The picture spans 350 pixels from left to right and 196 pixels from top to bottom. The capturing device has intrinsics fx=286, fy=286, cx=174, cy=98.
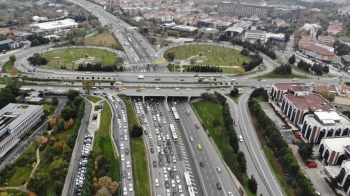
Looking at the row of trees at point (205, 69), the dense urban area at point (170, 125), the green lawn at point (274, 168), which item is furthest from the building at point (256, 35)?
the green lawn at point (274, 168)

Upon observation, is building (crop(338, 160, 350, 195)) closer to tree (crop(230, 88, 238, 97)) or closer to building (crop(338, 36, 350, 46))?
tree (crop(230, 88, 238, 97))

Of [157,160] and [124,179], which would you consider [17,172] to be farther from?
[157,160]

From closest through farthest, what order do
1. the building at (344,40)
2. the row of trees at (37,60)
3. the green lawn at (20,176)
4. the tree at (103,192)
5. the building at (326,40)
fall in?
the tree at (103,192) < the green lawn at (20,176) < the row of trees at (37,60) < the building at (344,40) < the building at (326,40)

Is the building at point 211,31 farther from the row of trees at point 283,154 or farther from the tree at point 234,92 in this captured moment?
the row of trees at point 283,154

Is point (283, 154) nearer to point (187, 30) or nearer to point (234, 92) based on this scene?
point (234, 92)

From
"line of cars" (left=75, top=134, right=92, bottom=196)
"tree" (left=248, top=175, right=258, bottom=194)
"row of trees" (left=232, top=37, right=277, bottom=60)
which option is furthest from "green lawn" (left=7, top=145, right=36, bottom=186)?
"row of trees" (left=232, top=37, right=277, bottom=60)

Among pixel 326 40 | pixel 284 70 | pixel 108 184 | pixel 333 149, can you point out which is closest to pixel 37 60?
pixel 108 184

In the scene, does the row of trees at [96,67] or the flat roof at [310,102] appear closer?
the flat roof at [310,102]
